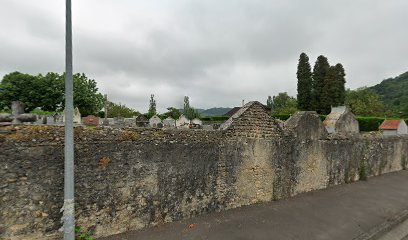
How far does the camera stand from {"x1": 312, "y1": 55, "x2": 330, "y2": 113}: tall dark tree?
52541 millimetres

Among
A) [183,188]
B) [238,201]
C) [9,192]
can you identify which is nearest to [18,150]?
[9,192]

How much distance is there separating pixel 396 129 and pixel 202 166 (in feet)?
105

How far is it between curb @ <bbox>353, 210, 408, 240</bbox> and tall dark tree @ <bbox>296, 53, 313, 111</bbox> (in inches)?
1897

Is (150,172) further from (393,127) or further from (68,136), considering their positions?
(393,127)

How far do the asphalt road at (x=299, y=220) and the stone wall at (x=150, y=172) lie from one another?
0.38 meters

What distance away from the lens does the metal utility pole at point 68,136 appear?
4.19 metres

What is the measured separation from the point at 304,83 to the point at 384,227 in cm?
5138

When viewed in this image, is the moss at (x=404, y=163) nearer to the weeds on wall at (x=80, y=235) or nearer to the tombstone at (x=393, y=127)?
the tombstone at (x=393, y=127)

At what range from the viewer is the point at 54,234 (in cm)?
510

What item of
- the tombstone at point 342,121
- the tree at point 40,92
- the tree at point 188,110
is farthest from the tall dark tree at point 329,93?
the tree at point 40,92

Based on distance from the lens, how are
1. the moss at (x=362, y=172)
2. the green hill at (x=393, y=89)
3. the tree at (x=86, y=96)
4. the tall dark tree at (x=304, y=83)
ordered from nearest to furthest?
1. the moss at (x=362, y=172)
2. the tree at (x=86, y=96)
3. the tall dark tree at (x=304, y=83)
4. the green hill at (x=393, y=89)

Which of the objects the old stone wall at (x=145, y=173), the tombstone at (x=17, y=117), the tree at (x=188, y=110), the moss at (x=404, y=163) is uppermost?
the tree at (x=188, y=110)

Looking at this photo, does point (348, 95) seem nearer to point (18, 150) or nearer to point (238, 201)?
point (238, 201)

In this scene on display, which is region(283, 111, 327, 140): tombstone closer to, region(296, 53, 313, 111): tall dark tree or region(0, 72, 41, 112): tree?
region(0, 72, 41, 112): tree
